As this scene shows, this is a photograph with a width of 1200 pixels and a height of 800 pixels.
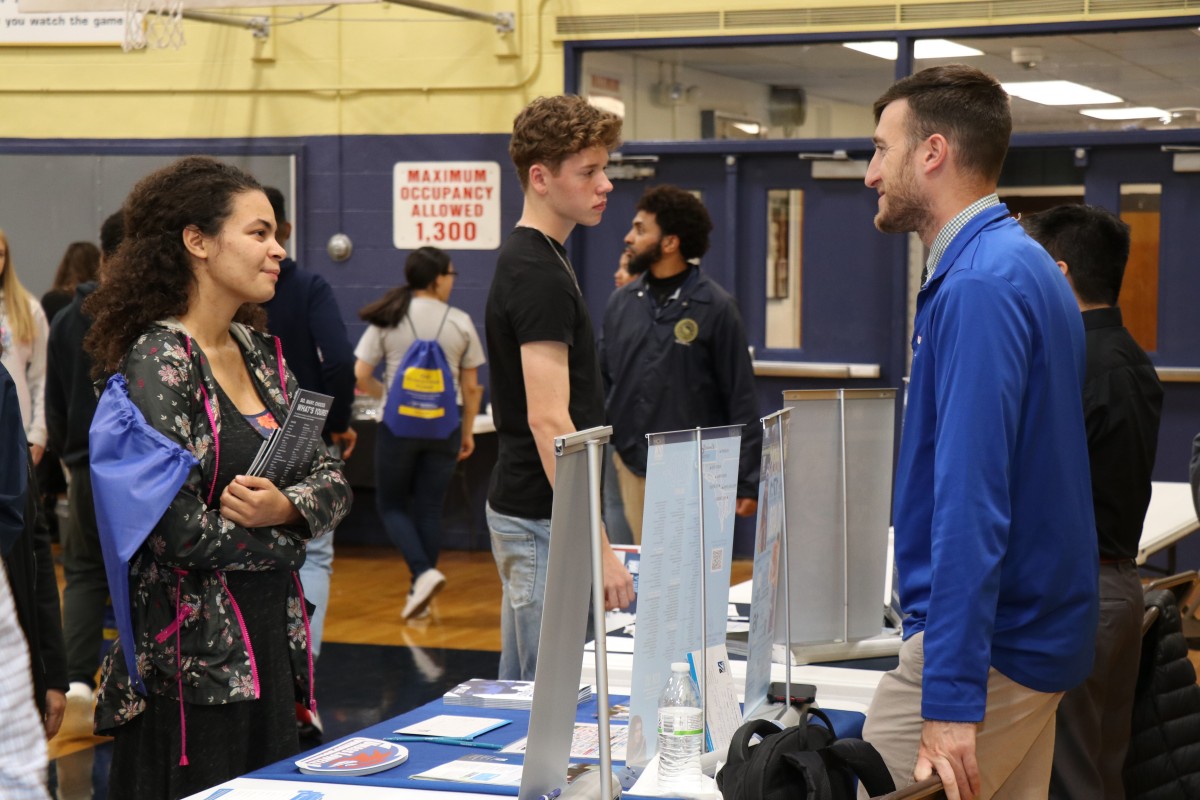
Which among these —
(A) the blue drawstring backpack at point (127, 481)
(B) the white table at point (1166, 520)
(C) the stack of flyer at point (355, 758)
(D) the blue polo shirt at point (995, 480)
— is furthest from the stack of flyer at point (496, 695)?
(B) the white table at point (1166, 520)

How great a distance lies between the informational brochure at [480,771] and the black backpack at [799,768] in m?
0.35

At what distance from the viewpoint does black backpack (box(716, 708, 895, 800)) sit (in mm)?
1831

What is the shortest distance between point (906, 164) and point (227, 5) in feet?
16.0

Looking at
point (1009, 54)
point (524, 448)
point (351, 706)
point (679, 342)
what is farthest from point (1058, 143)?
point (524, 448)

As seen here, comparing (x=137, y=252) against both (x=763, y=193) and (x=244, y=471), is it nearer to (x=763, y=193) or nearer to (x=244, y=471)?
(x=244, y=471)

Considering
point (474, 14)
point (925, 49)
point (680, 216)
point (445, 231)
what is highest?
point (474, 14)

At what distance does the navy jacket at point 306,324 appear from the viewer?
15.4 ft

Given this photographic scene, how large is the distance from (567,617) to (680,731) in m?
0.37

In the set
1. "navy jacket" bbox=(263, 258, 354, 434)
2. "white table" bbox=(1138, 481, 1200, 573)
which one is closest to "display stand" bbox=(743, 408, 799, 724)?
"white table" bbox=(1138, 481, 1200, 573)

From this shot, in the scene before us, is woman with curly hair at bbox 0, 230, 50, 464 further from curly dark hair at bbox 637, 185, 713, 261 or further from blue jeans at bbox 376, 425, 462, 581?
curly dark hair at bbox 637, 185, 713, 261

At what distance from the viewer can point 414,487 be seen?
664cm

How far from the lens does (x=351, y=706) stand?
16.4 ft

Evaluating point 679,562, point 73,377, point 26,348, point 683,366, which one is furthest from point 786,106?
point 679,562

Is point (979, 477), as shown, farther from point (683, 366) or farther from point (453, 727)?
point (683, 366)
